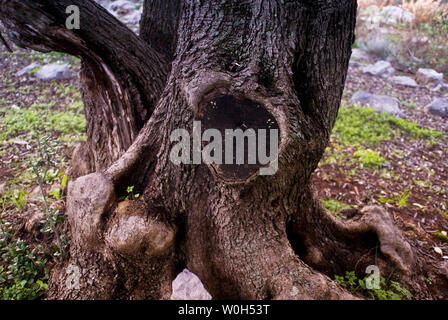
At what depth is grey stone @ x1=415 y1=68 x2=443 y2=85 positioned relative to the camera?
6.91 m

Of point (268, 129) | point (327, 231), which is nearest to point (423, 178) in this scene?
point (327, 231)

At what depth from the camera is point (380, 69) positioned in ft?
24.2

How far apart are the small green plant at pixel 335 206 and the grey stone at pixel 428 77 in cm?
534

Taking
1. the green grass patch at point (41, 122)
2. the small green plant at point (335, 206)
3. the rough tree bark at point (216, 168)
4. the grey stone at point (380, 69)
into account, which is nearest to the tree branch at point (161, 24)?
the rough tree bark at point (216, 168)

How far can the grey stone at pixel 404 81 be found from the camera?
6.86 metres

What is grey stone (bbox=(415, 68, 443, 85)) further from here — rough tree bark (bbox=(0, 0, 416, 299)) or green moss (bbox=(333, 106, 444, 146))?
rough tree bark (bbox=(0, 0, 416, 299))

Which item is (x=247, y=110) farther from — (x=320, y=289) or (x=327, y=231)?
(x=327, y=231)

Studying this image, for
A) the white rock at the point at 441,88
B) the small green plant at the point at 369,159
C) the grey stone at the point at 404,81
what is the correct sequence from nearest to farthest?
the small green plant at the point at 369,159
the white rock at the point at 441,88
the grey stone at the point at 404,81

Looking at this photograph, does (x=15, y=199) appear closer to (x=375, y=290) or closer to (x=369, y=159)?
(x=375, y=290)

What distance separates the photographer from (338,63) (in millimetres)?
2096

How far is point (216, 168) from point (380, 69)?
726 cm

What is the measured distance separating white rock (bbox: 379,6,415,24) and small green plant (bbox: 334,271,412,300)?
10.1 m

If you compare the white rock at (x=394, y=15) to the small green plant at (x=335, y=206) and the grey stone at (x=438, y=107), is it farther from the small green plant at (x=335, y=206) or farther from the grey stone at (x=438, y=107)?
the small green plant at (x=335, y=206)
